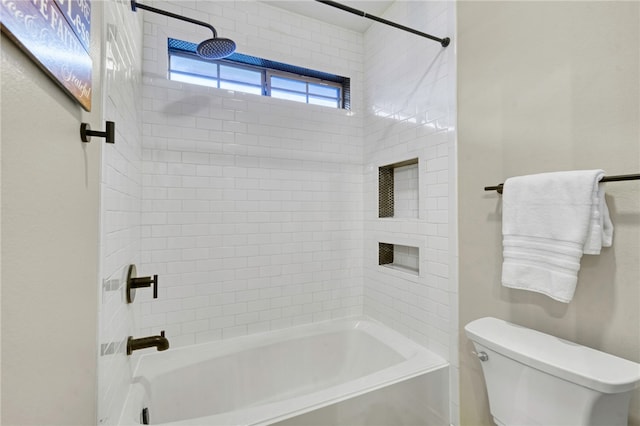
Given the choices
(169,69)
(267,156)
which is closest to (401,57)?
(267,156)

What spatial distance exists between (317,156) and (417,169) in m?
0.83

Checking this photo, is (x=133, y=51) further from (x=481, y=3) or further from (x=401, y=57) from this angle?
(x=481, y=3)

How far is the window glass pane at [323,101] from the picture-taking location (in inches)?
102

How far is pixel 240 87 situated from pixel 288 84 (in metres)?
0.43

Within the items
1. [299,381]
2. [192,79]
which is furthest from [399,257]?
[192,79]

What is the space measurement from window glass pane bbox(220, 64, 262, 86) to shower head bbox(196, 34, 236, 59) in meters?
0.72

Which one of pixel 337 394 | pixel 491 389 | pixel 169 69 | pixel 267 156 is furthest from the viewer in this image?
pixel 267 156

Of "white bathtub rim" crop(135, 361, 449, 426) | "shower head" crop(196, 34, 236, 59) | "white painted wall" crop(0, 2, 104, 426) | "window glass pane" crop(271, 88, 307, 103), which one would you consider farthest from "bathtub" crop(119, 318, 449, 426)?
"window glass pane" crop(271, 88, 307, 103)

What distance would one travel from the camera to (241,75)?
2.34 metres

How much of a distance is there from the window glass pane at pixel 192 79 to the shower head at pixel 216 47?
0.59m

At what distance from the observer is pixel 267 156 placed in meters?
2.27

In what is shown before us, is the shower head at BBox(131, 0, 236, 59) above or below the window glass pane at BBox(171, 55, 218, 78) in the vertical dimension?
below

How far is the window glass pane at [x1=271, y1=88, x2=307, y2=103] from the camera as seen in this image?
2426 mm

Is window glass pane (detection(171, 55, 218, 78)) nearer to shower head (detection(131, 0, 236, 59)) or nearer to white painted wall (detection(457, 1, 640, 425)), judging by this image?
shower head (detection(131, 0, 236, 59))
